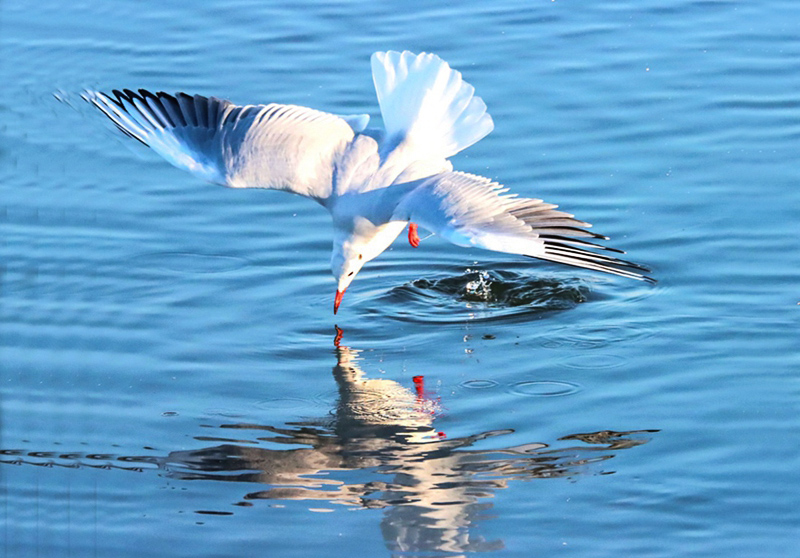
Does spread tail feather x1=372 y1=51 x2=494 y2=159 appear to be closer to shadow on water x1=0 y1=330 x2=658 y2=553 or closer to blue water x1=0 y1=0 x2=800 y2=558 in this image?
blue water x1=0 y1=0 x2=800 y2=558

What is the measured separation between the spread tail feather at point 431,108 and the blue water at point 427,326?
66cm

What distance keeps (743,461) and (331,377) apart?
1815 millimetres

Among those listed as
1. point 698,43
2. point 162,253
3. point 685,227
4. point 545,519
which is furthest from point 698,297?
point 698,43

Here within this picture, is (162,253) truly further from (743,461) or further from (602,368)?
(743,461)

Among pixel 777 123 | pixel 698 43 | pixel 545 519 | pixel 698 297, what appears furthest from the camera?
pixel 698 43

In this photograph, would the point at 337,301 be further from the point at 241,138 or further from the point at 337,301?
the point at 241,138

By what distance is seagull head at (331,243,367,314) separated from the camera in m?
6.61

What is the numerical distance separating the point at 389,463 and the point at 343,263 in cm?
160

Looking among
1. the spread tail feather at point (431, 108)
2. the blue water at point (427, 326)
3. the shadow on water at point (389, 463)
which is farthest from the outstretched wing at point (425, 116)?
the shadow on water at point (389, 463)

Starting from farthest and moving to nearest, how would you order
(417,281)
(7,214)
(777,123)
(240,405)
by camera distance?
(777,123)
(7,214)
(417,281)
(240,405)

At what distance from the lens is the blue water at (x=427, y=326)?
4859 mm

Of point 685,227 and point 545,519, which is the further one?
point 685,227

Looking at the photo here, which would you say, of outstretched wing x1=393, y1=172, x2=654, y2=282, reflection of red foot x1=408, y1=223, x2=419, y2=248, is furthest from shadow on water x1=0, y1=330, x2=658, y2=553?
reflection of red foot x1=408, y1=223, x2=419, y2=248

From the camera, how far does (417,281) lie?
6.88 meters
